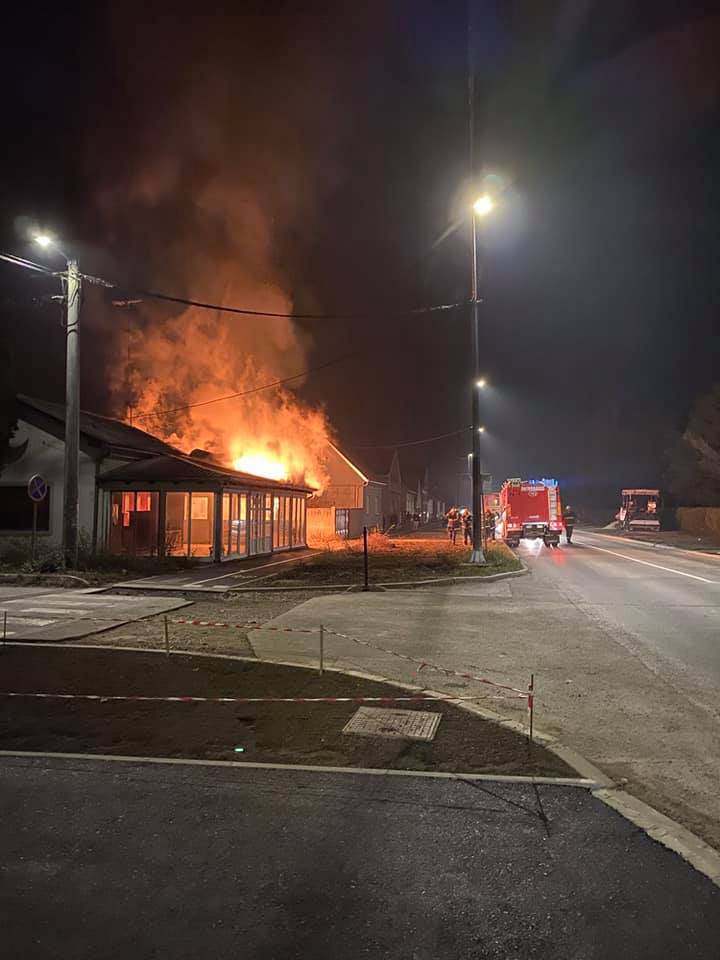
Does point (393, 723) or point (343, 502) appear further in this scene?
point (343, 502)

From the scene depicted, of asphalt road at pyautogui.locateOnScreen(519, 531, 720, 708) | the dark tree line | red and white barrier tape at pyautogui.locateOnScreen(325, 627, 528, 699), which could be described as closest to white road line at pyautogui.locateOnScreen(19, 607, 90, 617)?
red and white barrier tape at pyautogui.locateOnScreen(325, 627, 528, 699)

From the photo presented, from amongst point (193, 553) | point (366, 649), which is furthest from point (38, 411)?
point (366, 649)

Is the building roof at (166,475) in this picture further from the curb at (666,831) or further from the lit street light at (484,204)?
the curb at (666,831)

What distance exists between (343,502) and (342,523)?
196 inches

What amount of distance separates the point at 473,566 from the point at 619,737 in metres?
13.9

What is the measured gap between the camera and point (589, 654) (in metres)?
8.68

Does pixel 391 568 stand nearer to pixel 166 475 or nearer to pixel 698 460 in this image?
pixel 166 475

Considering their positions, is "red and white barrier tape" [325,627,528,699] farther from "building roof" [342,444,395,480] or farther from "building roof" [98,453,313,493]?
"building roof" [342,444,395,480]

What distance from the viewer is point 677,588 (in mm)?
15758

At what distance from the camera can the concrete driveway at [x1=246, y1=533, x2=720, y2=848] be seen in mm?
5121

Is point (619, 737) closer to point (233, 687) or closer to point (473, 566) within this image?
point (233, 687)

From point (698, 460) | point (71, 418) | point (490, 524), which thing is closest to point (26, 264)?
point (71, 418)

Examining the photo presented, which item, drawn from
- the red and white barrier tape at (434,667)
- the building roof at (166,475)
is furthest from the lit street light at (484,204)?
the red and white barrier tape at (434,667)

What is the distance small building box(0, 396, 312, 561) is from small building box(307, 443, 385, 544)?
17722 millimetres
